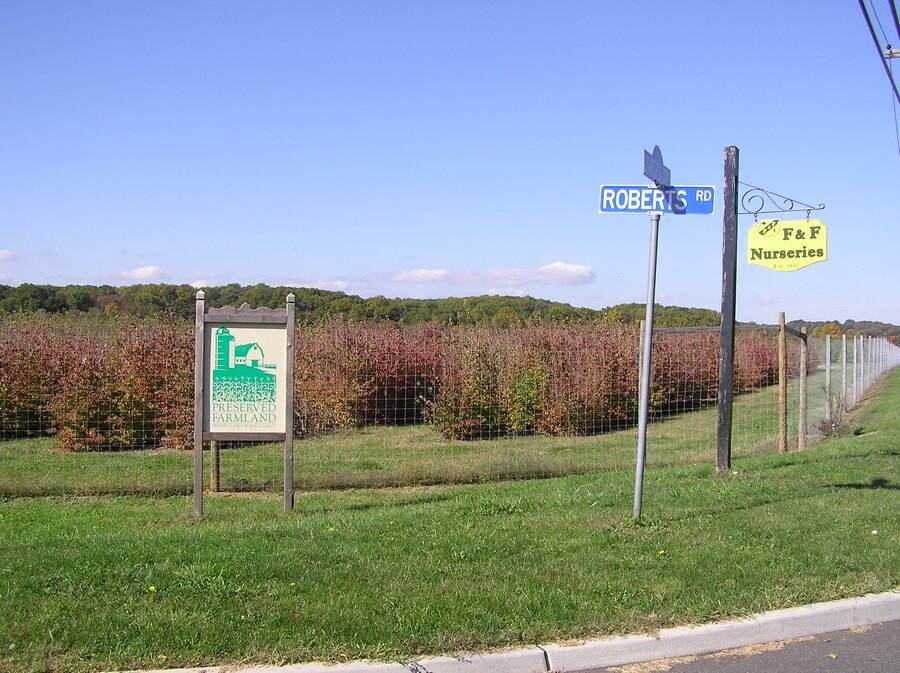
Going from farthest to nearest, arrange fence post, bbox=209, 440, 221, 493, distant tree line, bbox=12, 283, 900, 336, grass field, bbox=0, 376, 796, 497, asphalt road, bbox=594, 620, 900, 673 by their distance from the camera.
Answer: distant tree line, bbox=12, 283, 900, 336, grass field, bbox=0, 376, 796, 497, fence post, bbox=209, 440, 221, 493, asphalt road, bbox=594, 620, 900, 673

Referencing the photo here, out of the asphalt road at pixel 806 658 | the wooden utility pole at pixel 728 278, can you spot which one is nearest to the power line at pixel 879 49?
the wooden utility pole at pixel 728 278

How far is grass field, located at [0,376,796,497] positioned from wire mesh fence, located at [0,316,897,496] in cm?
3

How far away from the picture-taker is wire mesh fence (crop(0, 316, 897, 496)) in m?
12.3

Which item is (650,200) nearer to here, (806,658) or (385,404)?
(806,658)

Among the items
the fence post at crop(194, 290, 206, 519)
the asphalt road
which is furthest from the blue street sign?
the fence post at crop(194, 290, 206, 519)

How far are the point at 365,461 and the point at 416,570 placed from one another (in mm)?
6151

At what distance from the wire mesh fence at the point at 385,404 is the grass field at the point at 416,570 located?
8.39 feet

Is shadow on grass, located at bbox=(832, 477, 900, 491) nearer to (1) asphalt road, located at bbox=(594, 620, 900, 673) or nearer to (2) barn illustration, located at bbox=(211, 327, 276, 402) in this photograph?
(1) asphalt road, located at bbox=(594, 620, 900, 673)

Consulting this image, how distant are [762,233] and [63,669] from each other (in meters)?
9.78

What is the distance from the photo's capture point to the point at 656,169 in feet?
24.7

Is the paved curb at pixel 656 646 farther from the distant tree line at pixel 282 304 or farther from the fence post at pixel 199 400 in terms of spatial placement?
the distant tree line at pixel 282 304

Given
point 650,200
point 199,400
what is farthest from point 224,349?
point 650,200

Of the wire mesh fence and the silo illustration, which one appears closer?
the silo illustration

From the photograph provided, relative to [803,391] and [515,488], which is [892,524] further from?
[803,391]
